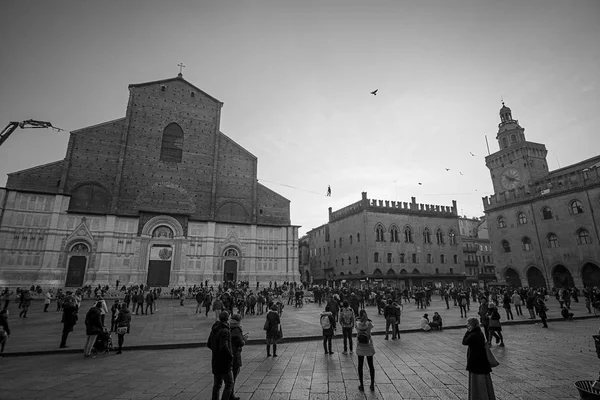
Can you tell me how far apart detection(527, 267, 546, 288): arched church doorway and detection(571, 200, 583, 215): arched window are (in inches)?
293

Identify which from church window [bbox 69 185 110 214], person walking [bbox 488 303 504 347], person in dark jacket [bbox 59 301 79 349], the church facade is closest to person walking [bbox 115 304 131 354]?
person in dark jacket [bbox 59 301 79 349]

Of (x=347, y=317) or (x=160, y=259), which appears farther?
(x=160, y=259)

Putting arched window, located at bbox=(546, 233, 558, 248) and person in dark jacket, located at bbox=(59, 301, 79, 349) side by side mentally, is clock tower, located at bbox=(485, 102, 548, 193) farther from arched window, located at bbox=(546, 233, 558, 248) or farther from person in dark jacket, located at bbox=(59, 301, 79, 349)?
person in dark jacket, located at bbox=(59, 301, 79, 349)

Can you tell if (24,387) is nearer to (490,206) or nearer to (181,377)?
(181,377)

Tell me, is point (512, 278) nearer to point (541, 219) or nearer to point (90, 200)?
point (541, 219)

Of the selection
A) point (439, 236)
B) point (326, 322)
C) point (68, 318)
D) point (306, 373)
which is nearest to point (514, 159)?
point (439, 236)

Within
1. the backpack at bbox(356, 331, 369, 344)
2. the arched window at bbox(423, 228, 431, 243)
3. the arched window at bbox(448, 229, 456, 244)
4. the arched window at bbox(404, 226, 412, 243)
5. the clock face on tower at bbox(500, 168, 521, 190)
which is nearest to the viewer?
the backpack at bbox(356, 331, 369, 344)

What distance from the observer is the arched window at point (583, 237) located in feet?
97.4

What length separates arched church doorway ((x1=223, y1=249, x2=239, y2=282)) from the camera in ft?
108

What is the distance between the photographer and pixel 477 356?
470cm

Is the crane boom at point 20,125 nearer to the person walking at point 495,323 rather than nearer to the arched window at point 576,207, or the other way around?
the person walking at point 495,323

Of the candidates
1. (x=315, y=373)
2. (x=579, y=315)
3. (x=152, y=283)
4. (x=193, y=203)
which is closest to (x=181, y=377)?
(x=315, y=373)

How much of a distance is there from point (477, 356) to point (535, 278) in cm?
3904

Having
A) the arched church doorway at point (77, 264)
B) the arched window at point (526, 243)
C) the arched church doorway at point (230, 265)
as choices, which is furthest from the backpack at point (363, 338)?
the arched window at point (526, 243)
